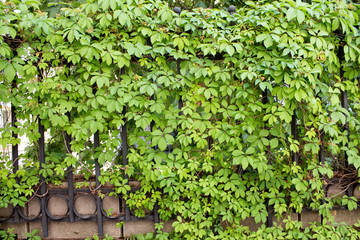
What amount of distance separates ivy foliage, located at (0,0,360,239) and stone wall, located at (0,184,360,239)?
0.13 meters

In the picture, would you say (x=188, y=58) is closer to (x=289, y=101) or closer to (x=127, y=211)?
(x=289, y=101)

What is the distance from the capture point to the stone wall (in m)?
2.42

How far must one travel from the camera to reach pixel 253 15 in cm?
217

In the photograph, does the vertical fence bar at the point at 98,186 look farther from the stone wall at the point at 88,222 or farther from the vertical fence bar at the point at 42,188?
the vertical fence bar at the point at 42,188

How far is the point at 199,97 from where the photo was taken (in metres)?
2.27

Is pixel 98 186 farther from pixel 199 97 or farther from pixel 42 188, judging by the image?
pixel 199 97

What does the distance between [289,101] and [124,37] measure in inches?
59.1

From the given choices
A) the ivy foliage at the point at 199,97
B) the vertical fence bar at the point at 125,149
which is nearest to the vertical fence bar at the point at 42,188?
the ivy foliage at the point at 199,97

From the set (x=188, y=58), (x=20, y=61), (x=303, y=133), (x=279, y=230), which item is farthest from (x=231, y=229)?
(x=20, y=61)

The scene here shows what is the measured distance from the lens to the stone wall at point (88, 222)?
7.93 ft

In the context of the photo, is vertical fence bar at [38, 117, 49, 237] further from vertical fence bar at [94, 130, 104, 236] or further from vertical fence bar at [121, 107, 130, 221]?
vertical fence bar at [121, 107, 130, 221]

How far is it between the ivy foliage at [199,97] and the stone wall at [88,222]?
0.41 feet

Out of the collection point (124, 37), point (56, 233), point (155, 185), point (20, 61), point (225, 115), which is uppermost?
point (124, 37)

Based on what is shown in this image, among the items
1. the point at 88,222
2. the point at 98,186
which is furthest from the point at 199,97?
the point at 88,222
